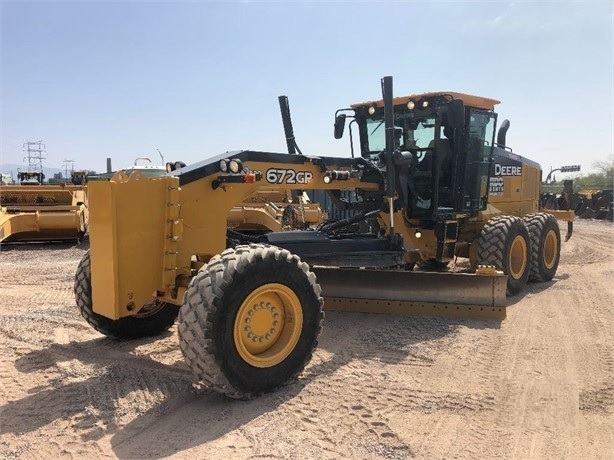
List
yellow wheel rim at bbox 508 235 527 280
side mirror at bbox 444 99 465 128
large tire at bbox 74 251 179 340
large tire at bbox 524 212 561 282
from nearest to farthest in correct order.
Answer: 1. large tire at bbox 74 251 179 340
2. side mirror at bbox 444 99 465 128
3. yellow wheel rim at bbox 508 235 527 280
4. large tire at bbox 524 212 561 282

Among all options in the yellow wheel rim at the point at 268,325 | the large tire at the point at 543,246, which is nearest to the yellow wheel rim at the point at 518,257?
the large tire at the point at 543,246

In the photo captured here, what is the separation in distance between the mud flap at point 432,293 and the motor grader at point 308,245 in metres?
0.01

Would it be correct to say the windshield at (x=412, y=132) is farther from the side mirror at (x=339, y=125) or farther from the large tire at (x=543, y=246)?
the large tire at (x=543, y=246)

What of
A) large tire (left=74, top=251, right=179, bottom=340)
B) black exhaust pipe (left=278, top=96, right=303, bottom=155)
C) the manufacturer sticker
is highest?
black exhaust pipe (left=278, top=96, right=303, bottom=155)

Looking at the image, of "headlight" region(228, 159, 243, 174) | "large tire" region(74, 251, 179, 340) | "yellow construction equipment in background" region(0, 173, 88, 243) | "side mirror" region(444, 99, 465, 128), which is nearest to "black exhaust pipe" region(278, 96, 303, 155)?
"side mirror" region(444, 99, 465, 128)

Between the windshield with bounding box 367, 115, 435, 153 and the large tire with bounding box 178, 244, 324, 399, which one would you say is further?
the windshield with bounding box 367, 115, 435, 153

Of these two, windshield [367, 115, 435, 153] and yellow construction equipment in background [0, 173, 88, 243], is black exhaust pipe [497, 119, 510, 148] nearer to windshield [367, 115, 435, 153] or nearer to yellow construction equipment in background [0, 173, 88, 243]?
windshield [367, 115, 435, 153]

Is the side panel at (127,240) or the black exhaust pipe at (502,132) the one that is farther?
the black exhaust pipe at (502,132)

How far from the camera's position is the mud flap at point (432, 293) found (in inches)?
225

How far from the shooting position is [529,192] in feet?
31.8

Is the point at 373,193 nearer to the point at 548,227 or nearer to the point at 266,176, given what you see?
the point at 266,176

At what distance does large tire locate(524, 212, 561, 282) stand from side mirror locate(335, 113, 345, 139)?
11.4 ft

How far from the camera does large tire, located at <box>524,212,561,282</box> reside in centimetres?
825

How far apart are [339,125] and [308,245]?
2.17 m
